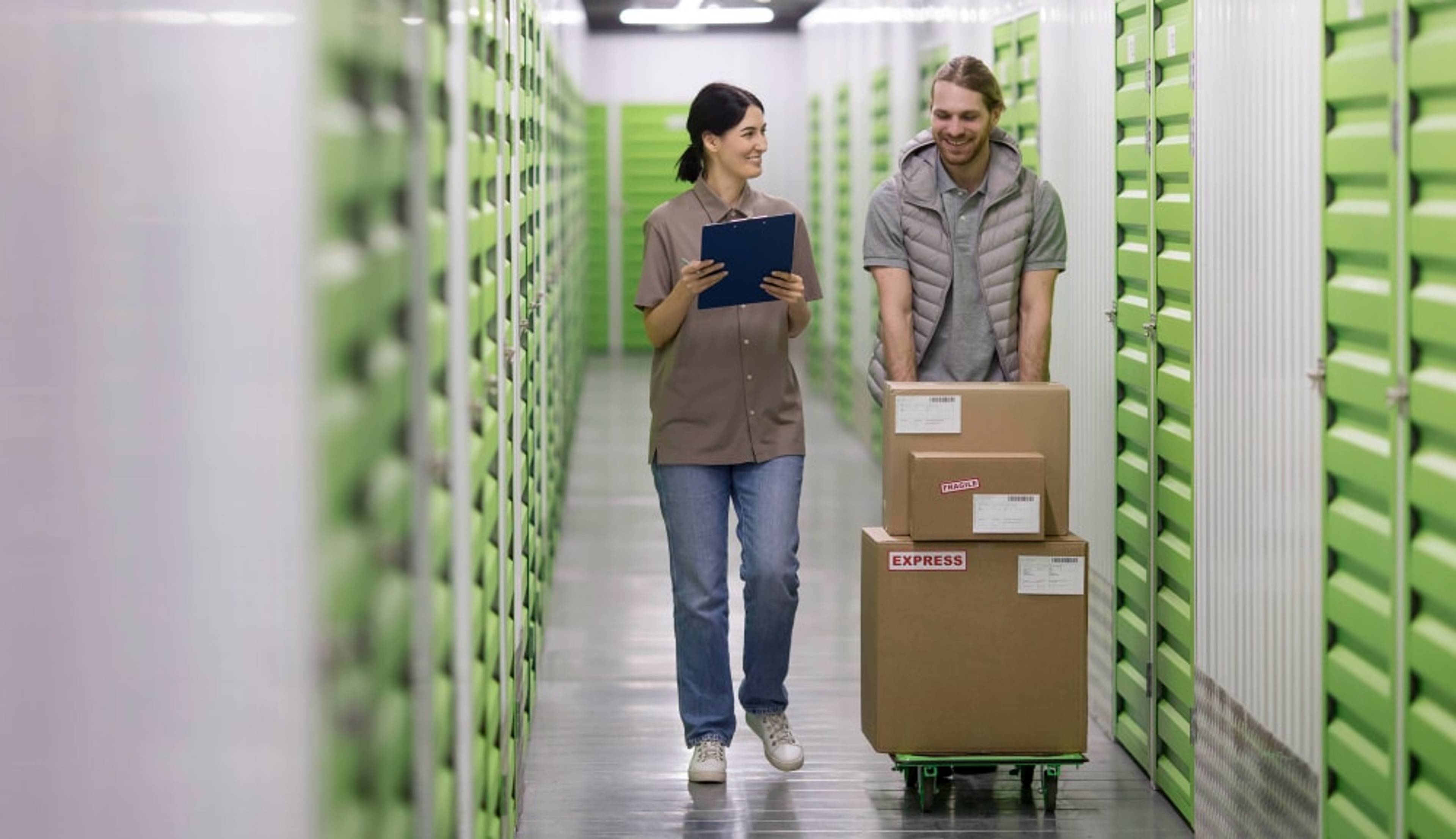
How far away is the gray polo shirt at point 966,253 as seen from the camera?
461cm

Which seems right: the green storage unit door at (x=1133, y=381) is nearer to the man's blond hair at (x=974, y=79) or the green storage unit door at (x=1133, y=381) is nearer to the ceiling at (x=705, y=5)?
the man's blond hair at (x=974, y=79)

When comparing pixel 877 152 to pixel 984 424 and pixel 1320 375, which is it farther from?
pixel 1320 375

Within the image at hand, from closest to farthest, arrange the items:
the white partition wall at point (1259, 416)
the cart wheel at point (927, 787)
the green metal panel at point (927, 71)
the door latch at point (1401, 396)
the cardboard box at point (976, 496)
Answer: the door latch at point (1401, 396)
the white partition wall at point (1259, 416)
the cardboard box at point (976, 496)
the cart wheel at point (927, 787)
the green metal panel at point (927, 71)

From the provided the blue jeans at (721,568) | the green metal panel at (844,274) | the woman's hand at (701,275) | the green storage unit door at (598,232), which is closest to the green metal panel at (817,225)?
the green metal panel at (844,274)

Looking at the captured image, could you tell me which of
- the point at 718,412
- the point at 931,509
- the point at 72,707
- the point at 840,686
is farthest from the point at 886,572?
the point at 72,707

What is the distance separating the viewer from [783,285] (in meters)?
4.59

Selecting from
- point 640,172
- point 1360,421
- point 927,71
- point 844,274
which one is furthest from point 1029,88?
point 640,172

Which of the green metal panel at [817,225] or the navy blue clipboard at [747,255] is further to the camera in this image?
the green metal panel at [817,225]

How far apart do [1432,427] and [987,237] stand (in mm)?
1875

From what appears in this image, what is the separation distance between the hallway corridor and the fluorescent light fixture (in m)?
7.08

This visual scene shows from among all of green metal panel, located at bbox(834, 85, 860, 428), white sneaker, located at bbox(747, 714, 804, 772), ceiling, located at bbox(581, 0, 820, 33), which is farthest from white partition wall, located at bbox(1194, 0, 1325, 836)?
ceiling, located at bbox(581, 0, 820, 33)

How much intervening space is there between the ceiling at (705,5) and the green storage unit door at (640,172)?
846 mm

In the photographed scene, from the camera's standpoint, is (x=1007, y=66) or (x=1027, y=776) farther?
(x=1007, y=66)

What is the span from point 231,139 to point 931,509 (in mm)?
2943
